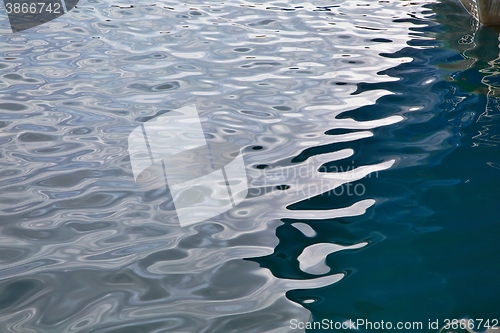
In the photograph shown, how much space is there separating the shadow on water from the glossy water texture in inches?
0.5

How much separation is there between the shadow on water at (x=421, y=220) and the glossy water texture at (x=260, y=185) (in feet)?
0.04

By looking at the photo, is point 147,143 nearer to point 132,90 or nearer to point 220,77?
point 132,90

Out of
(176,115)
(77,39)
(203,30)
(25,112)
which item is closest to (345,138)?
(176,115)

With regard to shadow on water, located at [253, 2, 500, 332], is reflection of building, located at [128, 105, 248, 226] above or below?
above

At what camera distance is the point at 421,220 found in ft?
9.56

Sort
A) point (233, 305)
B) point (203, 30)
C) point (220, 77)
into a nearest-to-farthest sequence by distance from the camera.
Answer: point (233, 305) < point (220, 77) < point (203, 30)

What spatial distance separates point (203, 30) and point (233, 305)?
466cm

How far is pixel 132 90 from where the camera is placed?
466cm

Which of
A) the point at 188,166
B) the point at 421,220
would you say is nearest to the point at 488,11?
the point at 421,220

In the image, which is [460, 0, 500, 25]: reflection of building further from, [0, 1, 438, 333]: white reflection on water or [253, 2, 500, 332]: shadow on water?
[253, 2, 500, 332]: shadow on water

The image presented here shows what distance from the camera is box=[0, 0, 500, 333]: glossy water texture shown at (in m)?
2.35

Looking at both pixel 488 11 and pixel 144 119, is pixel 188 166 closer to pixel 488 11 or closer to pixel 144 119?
pixel 144 119

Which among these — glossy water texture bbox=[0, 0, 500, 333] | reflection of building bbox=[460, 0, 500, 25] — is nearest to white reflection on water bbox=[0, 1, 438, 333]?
glossy water texture bbox=[0, 0, 500, 333]

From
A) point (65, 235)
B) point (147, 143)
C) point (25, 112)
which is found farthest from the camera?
point (25, 112)
